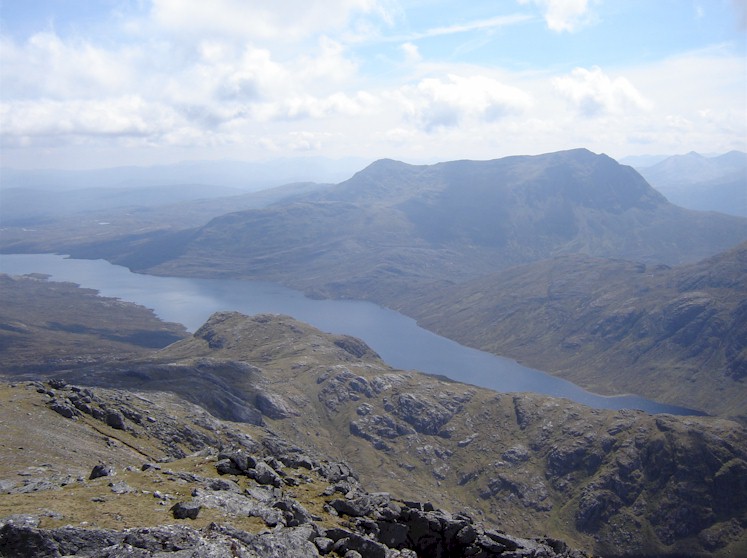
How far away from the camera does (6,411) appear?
72.4 m

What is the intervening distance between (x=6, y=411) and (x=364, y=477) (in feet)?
468

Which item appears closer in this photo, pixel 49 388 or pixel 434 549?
pixel 434 549

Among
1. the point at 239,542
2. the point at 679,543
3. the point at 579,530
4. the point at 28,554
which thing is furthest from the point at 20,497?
the point at 679,543

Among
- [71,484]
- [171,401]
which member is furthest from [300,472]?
[171,401]

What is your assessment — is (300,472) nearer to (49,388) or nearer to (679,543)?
(49,388)

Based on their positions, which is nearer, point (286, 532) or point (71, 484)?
point (286, 532)

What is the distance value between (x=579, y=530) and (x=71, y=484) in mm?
190338

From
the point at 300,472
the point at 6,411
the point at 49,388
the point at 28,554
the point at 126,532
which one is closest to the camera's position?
the point at 28,554

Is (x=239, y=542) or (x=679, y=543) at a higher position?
(x=239, y=542)

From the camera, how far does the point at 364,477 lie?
199750 mm

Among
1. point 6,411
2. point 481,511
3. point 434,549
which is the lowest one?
point 481,511

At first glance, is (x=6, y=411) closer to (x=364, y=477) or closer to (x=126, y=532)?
(x=126, y=532)

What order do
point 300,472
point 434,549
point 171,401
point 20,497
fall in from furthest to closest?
point 171,401
point 300,472
point 434,549
point 20,497

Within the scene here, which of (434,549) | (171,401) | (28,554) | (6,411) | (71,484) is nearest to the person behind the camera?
(28,554)
